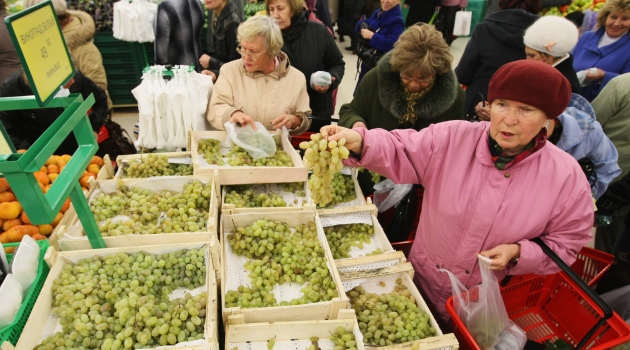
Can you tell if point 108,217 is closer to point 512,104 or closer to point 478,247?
point 478,247

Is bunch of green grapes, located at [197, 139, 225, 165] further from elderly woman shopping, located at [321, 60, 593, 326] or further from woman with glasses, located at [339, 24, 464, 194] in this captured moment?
elderly woman shopping, located at [321, 60, 593, 326]

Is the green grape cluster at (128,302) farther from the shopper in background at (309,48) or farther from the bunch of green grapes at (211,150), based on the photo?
the shopper in background at (309,48)

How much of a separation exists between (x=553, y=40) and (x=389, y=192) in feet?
4.04

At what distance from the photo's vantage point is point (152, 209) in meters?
1.77

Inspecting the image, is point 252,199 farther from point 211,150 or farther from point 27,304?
point 27,304

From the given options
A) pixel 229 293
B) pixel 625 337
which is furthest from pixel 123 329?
pixel 625 337

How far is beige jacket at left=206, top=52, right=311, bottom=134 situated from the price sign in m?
1.11

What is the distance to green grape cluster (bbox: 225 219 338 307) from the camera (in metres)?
1.47

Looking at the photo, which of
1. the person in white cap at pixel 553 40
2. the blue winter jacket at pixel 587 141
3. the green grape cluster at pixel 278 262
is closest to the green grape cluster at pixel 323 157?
the green grape cluster at pixel 278 262

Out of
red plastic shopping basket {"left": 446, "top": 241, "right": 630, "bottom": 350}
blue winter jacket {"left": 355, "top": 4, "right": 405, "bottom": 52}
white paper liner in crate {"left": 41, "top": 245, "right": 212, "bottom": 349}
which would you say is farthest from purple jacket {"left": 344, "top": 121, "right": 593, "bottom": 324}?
blue winter jacket {"left": 355, "top": 4, "right": 405, "bottom": 52}

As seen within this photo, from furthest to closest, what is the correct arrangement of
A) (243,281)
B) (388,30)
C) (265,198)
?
(388,30)
(265,198)
(243,281)

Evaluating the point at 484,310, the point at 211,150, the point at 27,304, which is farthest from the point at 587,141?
the point at 27,304

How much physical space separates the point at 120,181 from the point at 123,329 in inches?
34.6

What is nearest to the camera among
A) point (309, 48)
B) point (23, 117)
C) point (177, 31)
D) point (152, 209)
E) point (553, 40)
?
point (152, 209)
